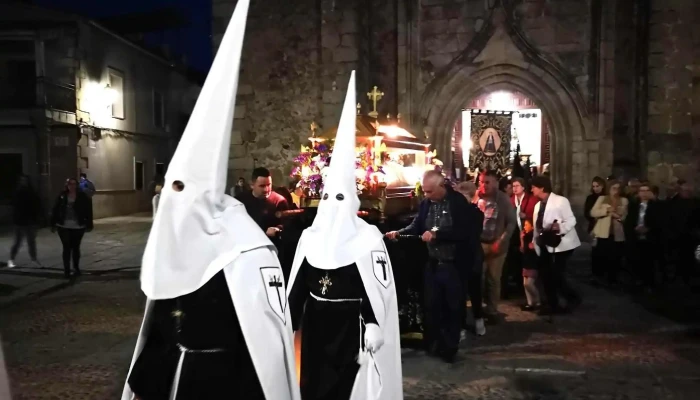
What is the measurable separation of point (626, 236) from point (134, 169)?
22.4 metres

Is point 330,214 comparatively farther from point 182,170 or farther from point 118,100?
point 118,100

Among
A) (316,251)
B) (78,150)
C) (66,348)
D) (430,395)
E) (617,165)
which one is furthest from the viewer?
(78,150)

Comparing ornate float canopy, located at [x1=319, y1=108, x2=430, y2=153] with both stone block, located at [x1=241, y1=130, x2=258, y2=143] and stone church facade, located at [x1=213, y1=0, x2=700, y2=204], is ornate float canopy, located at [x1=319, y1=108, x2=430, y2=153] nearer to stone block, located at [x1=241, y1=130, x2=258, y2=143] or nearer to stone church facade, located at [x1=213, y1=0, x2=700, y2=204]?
stone church facade, located at [x1=213, y1=0, x2=700, y2=204]

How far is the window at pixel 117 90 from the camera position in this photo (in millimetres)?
25672

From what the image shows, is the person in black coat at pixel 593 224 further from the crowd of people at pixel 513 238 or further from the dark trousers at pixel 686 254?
the dark trousers at pixel 686 254

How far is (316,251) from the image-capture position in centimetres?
399

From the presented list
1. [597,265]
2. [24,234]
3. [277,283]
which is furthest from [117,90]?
[277,283]

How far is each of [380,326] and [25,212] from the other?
9.95 m

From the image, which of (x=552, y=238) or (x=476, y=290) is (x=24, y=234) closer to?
(x=476, y=290)

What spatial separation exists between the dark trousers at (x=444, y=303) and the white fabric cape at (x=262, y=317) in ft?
11.1

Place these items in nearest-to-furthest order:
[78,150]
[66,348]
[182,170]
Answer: [182,170]
[66,348]
[78,150]

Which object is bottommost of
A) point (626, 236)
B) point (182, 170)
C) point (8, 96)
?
point (626, 236)

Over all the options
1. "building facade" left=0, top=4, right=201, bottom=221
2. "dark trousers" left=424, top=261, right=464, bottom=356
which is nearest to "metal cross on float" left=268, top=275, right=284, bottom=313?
"dark trousers" left=424, top=261, right=464, bottom=356

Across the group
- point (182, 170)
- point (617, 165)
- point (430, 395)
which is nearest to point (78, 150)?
point (617, 165)
